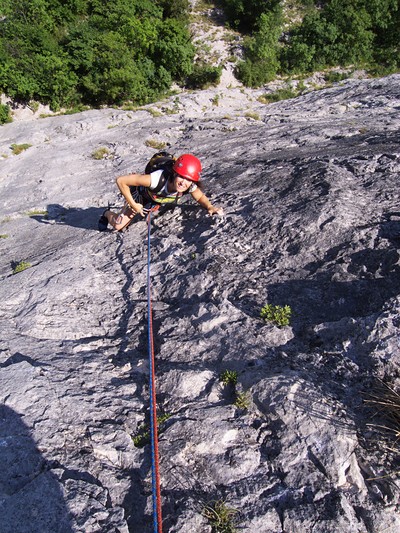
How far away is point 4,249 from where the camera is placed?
7840 mm

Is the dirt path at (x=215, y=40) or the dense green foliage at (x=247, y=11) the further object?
the dense green foliage at (x=247, y=11)

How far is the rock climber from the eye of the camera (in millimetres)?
5801

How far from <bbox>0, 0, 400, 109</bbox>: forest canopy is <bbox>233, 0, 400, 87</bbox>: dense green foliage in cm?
7

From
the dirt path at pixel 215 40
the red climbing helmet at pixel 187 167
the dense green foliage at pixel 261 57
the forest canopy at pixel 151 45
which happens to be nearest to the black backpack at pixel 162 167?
the red climbing helmet at pixel 187 167

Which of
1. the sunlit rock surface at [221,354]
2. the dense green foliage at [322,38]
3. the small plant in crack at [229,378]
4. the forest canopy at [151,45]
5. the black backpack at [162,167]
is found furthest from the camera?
the dense green foliage at [322,38]

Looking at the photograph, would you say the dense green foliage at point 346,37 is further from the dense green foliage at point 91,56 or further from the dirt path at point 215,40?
the dense green foliage at point 91,56

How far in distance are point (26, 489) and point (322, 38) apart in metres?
29.9

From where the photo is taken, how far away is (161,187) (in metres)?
6.38

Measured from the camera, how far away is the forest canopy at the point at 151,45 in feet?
62.7

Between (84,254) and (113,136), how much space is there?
8479mm

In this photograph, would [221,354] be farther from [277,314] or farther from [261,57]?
[261,57]

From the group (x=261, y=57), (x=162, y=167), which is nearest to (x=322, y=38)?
A: (x=261, y=57)

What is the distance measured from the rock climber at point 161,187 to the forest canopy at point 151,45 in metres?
14.9

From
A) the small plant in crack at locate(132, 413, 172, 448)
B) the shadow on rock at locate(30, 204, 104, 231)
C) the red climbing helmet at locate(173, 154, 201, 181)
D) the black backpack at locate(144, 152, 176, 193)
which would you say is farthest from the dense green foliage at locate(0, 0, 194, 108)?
the small plant in crack at locate(132, 413, 172, 448)
